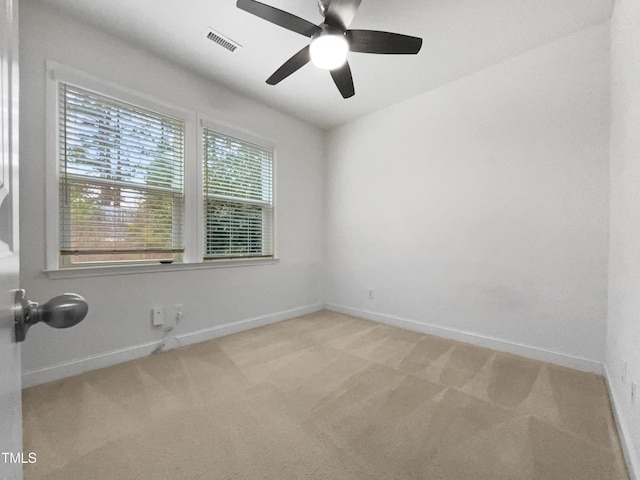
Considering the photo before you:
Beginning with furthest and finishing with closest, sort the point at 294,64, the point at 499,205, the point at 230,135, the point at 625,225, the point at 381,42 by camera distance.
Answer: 1. the point at 230,135
2. the point at 499,205
3. the point at 294,64
4. the point at 381,42
5. the point at 625,225

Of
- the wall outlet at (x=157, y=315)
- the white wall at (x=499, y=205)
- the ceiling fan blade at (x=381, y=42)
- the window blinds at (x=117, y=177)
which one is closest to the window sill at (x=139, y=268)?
the window blinds at (x=117, y=177)

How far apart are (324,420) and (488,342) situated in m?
1.86

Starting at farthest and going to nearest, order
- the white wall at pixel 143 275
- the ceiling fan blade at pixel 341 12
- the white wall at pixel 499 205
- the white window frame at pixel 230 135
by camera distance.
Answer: the white window frame at pixel 230 135 → the white wall at pixel 499 205 → the white wall at pixel 143 275 → the ceiling fan blade at pixel 341 12

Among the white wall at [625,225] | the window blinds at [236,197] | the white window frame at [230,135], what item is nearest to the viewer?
the white wall at [625,225]

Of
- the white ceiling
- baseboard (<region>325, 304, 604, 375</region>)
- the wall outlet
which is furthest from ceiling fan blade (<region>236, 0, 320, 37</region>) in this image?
baseboard (<region>325, 304, 604, 375</region>)

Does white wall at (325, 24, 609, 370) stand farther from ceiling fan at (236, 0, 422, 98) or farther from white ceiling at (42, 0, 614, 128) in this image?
ceiling fan at (236, 0, 422, 98)

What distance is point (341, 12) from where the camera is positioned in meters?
1.53

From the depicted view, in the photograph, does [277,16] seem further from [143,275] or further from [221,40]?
[143,275]

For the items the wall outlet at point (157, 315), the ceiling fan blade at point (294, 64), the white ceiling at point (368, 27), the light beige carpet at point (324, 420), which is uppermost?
the white ceiling at point (368, 27)

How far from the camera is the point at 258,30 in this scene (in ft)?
6.82

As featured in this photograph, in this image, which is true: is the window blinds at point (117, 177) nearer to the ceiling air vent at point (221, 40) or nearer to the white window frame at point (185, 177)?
the white window frame at point (185, 177)

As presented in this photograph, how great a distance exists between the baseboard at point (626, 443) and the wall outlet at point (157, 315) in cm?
302

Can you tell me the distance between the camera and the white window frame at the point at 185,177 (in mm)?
1864

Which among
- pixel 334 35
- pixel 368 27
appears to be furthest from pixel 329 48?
pixel 368 27
